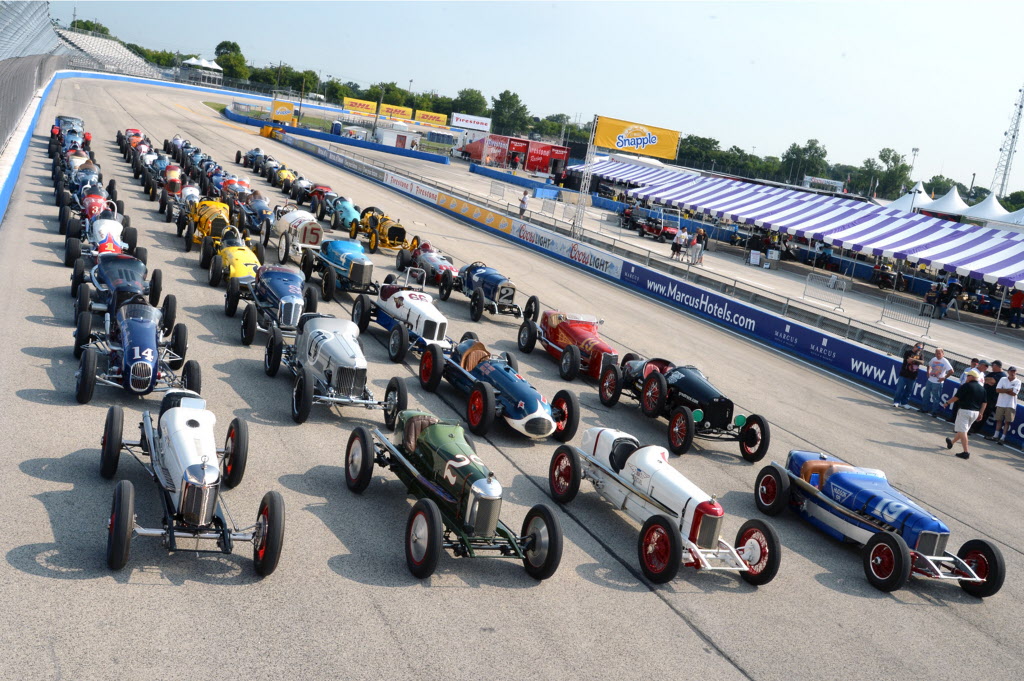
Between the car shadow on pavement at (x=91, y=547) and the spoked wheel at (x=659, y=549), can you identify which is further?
the spoked wheel at (x=659, y=549)

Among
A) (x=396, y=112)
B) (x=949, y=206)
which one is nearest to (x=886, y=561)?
(x=949, y=206)

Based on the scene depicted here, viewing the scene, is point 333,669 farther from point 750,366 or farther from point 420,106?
point 420,106

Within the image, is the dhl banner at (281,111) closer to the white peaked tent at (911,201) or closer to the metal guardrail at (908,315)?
the white peaked tent at (911,201)

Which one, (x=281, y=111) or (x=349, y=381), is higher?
(x=281, y=111)

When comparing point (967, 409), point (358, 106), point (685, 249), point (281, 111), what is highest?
point (358, 106)

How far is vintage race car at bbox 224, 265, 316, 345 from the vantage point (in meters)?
15.8

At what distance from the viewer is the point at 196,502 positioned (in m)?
8.38

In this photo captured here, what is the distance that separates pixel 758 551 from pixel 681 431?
4040 millimetres

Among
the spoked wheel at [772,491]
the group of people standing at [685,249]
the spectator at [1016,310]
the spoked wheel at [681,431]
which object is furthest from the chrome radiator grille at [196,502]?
the spectator at [1016,310]

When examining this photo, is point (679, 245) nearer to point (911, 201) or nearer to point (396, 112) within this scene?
point (911, 201)

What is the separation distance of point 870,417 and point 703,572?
10438mm

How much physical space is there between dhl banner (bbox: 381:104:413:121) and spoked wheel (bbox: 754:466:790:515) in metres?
109

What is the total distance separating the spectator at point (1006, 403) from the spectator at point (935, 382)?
3.97ft

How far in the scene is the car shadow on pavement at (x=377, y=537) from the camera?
29.3ft
